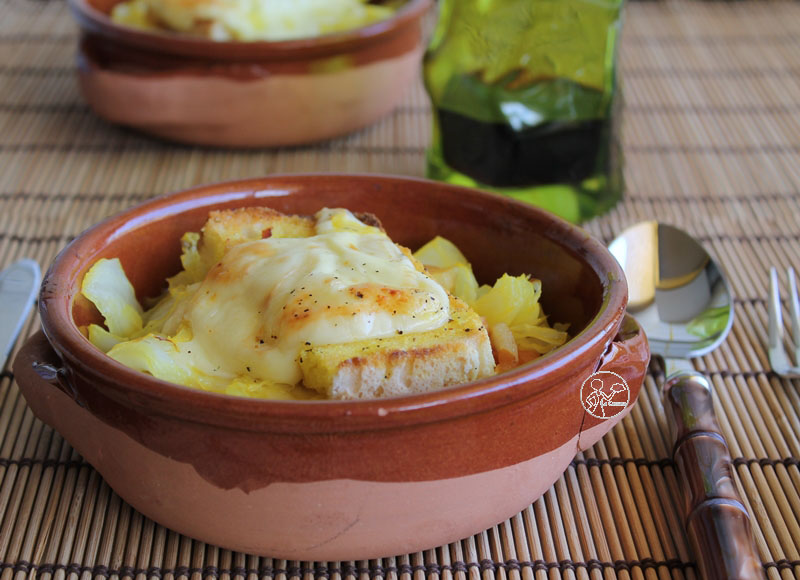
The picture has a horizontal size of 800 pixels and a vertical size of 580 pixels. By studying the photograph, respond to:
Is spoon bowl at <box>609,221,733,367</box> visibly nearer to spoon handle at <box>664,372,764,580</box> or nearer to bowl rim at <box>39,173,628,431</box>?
spoon handle at <box>664,372,764,580</box>

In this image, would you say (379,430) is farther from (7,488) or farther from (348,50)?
(348,50)

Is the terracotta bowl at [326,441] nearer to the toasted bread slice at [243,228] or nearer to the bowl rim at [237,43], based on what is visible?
the toasted bread slice at [243,228]

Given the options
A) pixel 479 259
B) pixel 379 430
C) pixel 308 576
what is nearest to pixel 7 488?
pixel 308 576

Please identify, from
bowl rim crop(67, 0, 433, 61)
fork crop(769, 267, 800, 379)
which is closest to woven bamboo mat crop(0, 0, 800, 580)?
fork crop(769, 267, 800, 379)

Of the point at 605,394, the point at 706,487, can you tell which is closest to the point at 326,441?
the point at 605,394

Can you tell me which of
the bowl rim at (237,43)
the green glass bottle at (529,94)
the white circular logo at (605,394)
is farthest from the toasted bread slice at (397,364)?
the bowl rim at (237,43)
